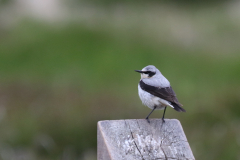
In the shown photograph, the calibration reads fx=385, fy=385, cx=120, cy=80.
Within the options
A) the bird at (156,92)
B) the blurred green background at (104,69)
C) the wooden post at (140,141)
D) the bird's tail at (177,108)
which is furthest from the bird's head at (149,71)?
the blurred green background at (104,69)

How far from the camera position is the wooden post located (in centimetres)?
244

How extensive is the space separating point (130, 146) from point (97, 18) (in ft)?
26.1

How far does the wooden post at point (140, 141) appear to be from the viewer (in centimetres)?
244

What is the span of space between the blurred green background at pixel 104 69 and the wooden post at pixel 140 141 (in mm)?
2703

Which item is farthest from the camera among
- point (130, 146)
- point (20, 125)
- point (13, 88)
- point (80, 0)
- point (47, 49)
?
point (80, 0)

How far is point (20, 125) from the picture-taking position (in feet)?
18.7

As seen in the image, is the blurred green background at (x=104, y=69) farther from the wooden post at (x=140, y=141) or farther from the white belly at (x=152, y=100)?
the wooden post at (x=140, y=141)

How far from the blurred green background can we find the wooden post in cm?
270

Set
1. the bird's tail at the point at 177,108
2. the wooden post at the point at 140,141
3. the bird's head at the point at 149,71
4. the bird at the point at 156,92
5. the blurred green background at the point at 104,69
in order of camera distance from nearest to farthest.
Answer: the wooden post at the point at 140,141 < the bird's tail at the point at 177,108 < the bird at the point at 156,92 < the bird's head at the point at 149,71 < the blurred green background at the point at 104,69

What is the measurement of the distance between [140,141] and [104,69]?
556 centimetres

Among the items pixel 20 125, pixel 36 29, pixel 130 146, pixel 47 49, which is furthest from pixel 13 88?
pixel 130 146

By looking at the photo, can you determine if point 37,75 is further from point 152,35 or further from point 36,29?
point 152,35

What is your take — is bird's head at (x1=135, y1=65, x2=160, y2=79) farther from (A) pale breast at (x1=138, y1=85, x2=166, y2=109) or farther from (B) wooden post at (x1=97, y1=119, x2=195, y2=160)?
(B) wooden post at (x1=97, y1=119, x2=195, y2=160)

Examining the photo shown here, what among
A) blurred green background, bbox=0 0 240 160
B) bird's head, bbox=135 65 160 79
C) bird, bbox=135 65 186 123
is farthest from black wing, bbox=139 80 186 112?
blurred green background, bbox=0 0 240 160
